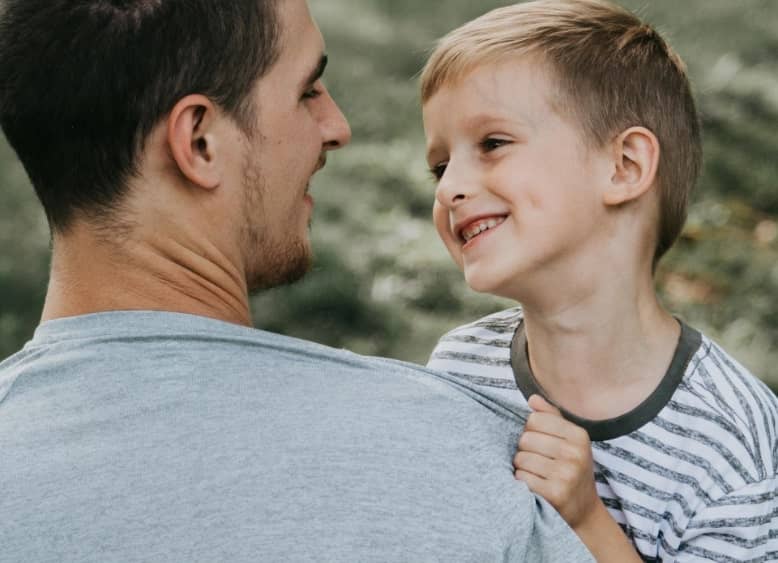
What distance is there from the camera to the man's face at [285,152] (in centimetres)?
207

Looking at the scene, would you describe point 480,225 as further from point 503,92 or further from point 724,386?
point 724,386

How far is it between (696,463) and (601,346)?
0.35 meters

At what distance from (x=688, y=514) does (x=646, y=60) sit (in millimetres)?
986

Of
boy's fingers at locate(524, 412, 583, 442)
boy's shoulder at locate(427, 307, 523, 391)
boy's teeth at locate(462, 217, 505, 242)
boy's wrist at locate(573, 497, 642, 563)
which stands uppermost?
boy's teeth at locate(462, 217, 505, 242)

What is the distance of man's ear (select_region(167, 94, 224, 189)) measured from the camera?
1.96 meters

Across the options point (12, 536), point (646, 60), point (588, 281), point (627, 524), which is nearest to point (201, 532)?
point (12, 536)

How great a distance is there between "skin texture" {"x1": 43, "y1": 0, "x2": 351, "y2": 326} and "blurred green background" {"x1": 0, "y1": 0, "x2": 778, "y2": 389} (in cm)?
245

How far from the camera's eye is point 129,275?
6.44ft

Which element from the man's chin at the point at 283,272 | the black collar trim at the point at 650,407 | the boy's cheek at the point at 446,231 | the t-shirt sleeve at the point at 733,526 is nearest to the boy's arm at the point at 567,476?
the t-shirt sleeve at the point at 733,526

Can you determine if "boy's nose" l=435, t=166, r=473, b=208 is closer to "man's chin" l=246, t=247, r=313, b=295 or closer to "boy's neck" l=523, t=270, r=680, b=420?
"boy's neck" l=523, t=270, r=680, b=420

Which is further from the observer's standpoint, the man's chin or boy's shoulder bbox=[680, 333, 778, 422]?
boy's shoulder bbox=[680, 333, 778, 422]

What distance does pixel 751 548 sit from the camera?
7.43 ft

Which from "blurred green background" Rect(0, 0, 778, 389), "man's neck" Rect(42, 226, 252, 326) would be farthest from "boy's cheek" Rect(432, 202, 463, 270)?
"blurred green background" Rect(0, 0, 778, 389)

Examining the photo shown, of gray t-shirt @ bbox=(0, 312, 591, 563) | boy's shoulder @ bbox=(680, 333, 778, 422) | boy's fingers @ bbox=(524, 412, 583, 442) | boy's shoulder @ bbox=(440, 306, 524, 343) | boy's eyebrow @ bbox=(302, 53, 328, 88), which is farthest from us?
boy's shoulder @ bbox=(440, 306, 524, 343)
